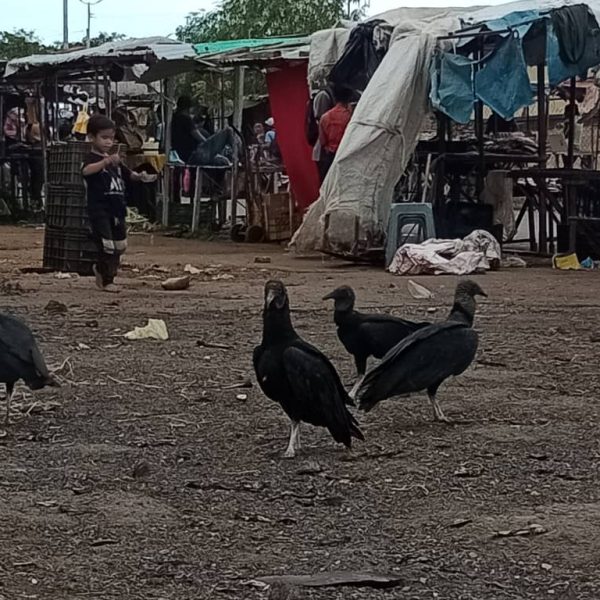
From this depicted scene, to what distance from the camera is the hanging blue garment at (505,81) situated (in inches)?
514

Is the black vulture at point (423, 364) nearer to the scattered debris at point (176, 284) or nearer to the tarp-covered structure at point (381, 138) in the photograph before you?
the scattered debris at point (176, 284)

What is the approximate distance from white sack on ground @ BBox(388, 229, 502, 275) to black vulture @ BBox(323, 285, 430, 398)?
20.3 feet

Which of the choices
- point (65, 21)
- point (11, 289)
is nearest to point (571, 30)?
point (11, 289)

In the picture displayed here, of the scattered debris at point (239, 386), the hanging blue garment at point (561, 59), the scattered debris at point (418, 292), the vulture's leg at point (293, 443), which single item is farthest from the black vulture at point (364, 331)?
the hanging blue garment at point (561, 59)

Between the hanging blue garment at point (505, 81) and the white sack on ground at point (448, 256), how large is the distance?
4.31 ft

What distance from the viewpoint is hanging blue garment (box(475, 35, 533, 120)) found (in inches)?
514

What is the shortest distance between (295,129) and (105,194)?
19.9 feet

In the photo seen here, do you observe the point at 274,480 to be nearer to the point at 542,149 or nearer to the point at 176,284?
the point at 176,284

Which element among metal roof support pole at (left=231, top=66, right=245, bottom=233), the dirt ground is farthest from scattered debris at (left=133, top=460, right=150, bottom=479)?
metal roof support pole at (left=231, top=66, right=245, bottom=233)

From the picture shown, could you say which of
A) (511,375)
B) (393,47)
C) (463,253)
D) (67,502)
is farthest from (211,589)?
(393,47)

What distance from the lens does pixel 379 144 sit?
13625 mm

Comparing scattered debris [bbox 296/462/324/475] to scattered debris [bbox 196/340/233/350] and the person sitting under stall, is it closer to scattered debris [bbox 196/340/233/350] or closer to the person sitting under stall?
scattered debris [bbox 196/340/233/350]

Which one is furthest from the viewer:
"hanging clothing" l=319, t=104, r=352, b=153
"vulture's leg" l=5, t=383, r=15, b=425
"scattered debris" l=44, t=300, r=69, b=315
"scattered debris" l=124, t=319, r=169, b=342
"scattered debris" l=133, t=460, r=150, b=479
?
"hanging clothing" l=319, t=104, r=352, b=153

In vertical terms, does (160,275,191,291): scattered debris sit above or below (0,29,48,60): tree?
below
